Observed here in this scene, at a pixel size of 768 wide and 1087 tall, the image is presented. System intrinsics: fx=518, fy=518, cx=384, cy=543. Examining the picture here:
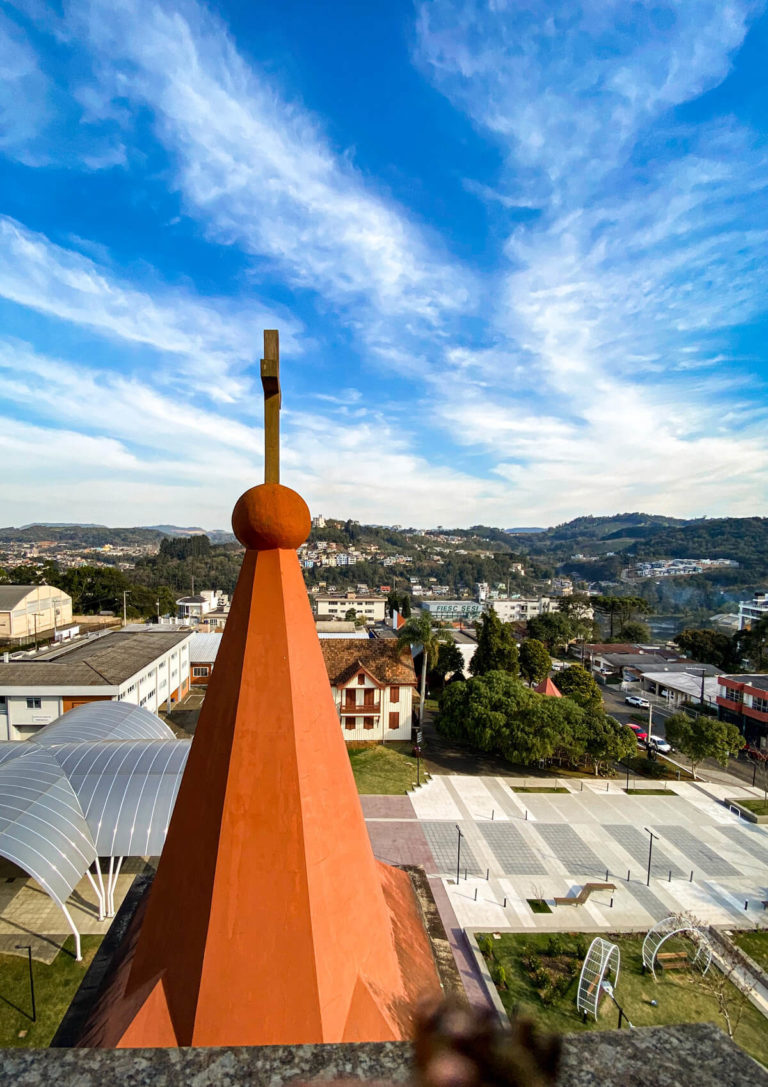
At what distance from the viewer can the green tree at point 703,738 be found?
2528cm

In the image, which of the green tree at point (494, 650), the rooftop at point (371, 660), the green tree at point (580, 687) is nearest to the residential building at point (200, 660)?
the rooftop at point (371, 660)

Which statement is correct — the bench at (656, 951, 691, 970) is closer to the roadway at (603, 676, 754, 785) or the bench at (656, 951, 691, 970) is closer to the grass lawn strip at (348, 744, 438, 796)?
the grass lawn strip at (348, 744, 438, 796)

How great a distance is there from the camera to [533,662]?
36188mm

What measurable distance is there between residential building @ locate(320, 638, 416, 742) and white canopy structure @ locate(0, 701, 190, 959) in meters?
12.7

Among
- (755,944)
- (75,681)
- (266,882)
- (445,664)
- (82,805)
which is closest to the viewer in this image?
(266,882)

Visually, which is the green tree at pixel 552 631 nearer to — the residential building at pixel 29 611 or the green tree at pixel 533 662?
the green tree at pixel 533 662

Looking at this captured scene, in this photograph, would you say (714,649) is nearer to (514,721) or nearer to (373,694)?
(514,721)

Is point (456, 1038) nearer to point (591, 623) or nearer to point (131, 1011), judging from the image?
point (131, 1011)

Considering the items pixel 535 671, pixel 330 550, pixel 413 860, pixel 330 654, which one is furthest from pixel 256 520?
pixel 330 550

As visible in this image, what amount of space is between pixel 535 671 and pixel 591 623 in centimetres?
3311

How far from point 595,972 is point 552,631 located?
4701cm

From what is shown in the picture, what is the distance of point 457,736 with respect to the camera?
2680 centimetres

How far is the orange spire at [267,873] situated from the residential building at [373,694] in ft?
77.6

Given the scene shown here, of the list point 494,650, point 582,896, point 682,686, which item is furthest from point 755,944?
point 682,686
